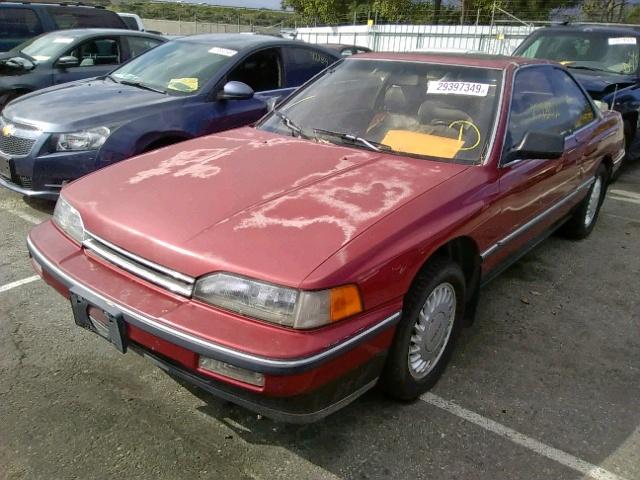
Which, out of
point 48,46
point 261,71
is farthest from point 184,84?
point 48,46

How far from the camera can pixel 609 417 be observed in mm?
2654

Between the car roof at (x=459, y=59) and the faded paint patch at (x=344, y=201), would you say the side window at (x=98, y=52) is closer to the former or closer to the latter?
the car roof at (x=459, y=59)

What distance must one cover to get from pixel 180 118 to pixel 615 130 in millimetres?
3847

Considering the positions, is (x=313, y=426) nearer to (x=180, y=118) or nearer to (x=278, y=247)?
(x=278, y=247)

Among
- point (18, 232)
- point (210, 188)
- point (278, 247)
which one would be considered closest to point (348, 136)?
point (210, 188)

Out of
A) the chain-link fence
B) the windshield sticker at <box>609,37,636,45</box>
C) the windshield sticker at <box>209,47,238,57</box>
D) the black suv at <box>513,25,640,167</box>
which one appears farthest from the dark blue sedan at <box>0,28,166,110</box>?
the chain-link fence

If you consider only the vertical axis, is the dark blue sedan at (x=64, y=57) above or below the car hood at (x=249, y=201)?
below

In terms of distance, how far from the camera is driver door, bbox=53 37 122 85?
6.77 meters

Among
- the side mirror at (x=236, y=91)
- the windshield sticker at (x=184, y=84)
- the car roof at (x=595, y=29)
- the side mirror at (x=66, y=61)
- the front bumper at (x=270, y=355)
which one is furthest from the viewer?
the car roof at (x=595, y=29)

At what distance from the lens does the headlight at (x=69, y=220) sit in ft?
8.48

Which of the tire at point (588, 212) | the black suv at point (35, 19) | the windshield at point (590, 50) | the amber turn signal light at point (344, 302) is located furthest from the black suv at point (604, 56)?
the black suv at point (35, 19)

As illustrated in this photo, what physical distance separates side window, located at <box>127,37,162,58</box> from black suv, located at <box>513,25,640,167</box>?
517cm

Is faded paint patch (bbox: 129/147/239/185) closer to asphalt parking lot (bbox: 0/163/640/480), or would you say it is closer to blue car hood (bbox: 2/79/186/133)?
asphalt parking lot (bbox: 0/163/640/480)

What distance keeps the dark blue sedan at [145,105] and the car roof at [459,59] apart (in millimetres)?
1550
